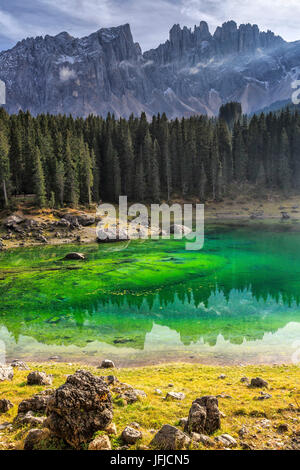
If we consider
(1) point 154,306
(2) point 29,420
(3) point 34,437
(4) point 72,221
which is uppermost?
(4) point 72,221

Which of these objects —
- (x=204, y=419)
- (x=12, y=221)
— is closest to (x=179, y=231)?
(x=12, y=221)

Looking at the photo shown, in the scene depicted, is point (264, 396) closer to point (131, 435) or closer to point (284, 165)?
point (131, 435)

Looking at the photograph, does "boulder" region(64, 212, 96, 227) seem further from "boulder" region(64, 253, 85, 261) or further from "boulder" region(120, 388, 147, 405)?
"boulder" region(120, 388, 147, 405)

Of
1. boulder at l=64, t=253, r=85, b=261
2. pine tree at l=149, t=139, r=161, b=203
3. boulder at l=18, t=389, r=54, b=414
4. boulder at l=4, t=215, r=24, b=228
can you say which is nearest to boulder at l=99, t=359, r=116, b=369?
boulder at l=18, t=389, r=54, b=414

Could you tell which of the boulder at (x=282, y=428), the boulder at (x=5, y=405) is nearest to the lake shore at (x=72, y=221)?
the boulder at (x=5, y=405)

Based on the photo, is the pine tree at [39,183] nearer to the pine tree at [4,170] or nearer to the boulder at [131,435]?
the pine tree at [4,170]

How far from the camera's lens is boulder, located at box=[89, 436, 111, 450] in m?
7.49

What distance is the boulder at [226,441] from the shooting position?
7.85m

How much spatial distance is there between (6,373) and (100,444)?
7.74 metres

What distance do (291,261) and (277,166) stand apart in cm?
7357

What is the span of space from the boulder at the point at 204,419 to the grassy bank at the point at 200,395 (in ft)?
0.83

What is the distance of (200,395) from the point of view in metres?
11.6
